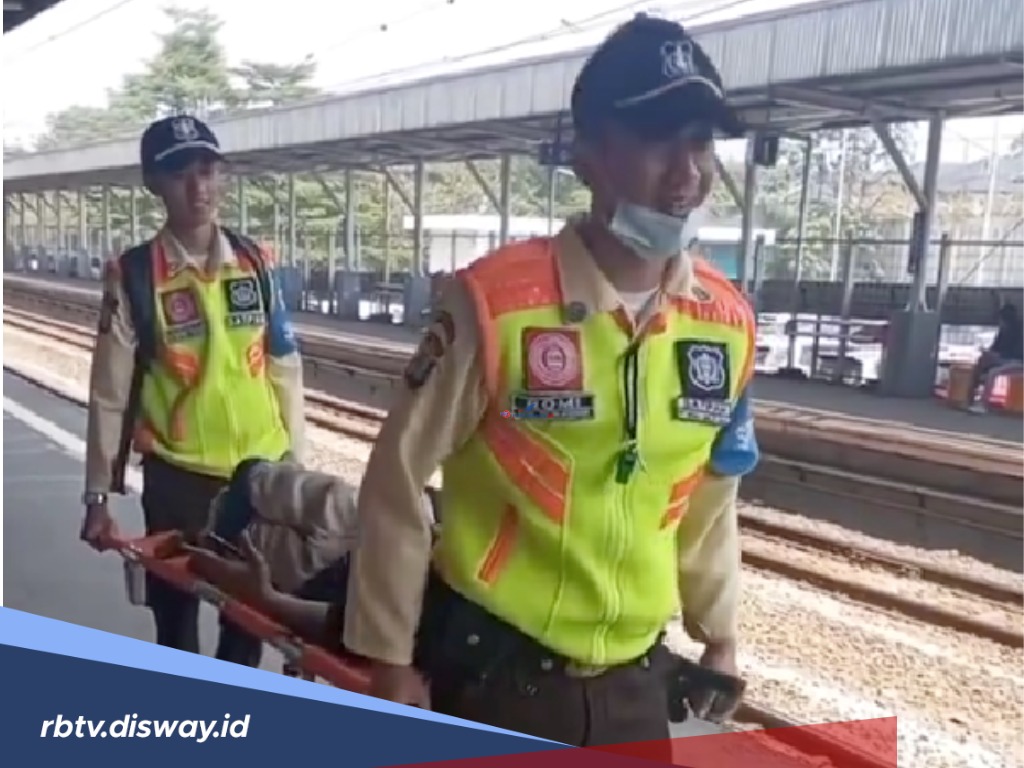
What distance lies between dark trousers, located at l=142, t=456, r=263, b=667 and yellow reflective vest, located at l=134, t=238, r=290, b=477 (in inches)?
1.1

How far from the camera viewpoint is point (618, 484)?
1070 mm

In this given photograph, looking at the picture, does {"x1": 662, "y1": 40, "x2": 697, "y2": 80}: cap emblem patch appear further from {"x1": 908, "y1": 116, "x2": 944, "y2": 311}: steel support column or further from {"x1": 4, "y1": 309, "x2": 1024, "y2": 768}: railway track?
{"x1": 908, "y1": 116, "x2": 944, "y2": 311}: steel support column

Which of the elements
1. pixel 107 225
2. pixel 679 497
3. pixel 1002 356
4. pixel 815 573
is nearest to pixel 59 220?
pixel 107 225

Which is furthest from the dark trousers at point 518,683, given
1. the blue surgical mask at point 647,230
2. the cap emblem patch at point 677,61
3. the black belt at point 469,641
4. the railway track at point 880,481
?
the railway track at point 880,481

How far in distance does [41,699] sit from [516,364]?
1.09m

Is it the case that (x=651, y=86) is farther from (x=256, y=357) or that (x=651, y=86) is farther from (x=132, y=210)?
(x=132, y=210)

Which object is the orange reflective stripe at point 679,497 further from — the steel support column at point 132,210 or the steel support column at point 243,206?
the steel support column at point 132,210

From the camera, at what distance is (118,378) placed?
1.84 meters

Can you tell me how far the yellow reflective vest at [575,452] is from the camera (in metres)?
1.05

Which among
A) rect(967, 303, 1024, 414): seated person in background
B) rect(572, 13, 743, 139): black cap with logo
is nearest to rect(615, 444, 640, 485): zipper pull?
rect(572, 13, 743, 139): black cap with logo

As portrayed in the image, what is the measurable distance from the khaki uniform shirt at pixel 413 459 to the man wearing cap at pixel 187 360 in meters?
0.81

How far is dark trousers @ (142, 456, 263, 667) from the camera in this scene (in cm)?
191

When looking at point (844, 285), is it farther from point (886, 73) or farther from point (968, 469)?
point (886, 73)

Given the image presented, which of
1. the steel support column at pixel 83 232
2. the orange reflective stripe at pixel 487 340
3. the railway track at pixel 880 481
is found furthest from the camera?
Answer: the railway track at pixel 880 481
